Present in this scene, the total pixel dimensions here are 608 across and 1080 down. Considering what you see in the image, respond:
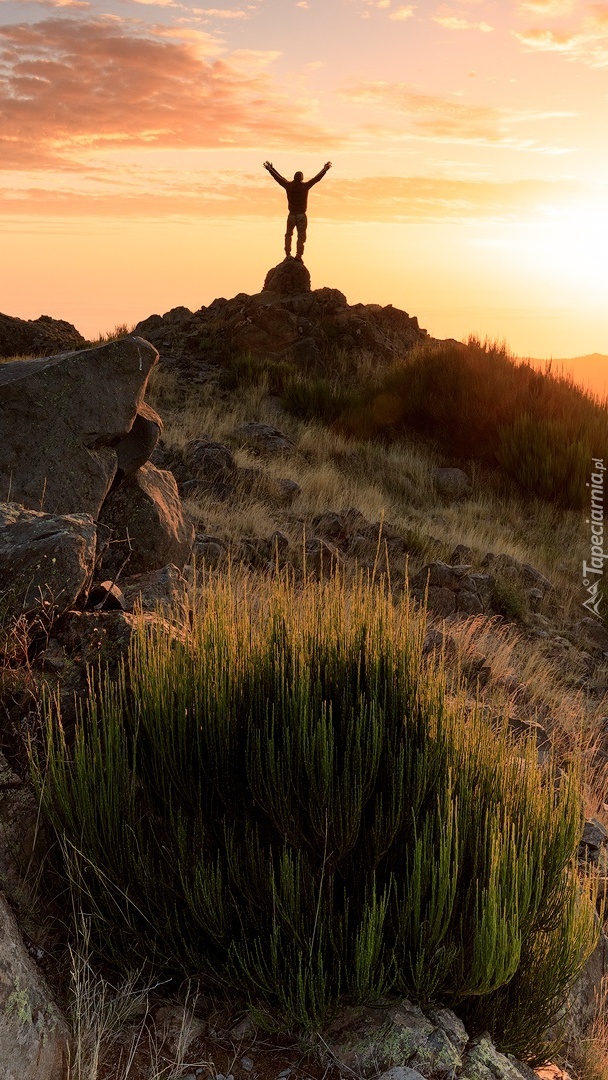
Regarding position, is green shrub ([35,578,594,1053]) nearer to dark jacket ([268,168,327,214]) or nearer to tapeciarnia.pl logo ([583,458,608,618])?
tapeciarnia.pl logo ([583,458,608,618])

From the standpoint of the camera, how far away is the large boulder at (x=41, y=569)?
3.78 metres

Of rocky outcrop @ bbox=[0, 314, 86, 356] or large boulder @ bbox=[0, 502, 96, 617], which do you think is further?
rocky outcrop @ bbox=[0, 314, 86, 356]

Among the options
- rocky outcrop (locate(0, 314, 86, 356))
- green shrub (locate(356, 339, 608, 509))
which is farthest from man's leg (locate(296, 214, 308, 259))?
green shrub (locate(356, 339, 608, 509))

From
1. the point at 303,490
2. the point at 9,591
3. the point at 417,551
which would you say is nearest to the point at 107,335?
the point at 303,490

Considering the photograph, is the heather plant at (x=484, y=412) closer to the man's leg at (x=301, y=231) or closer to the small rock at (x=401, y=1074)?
the man's leg at (x=301, y=231)

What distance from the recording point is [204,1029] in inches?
→ 113

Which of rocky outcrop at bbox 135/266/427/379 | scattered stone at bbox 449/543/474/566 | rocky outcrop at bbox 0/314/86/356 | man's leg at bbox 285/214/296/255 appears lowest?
scattered stone at bbox 449/543/474/566

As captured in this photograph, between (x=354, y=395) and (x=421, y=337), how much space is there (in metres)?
6.26

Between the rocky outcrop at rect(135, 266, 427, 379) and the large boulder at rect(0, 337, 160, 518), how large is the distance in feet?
36.0

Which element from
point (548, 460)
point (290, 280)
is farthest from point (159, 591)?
point (290, 280)

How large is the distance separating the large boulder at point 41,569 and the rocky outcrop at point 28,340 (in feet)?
46.6

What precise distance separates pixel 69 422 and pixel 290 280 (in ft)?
52.5

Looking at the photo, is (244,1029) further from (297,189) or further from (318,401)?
(297,189)

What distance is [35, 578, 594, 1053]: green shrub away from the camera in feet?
9.30
